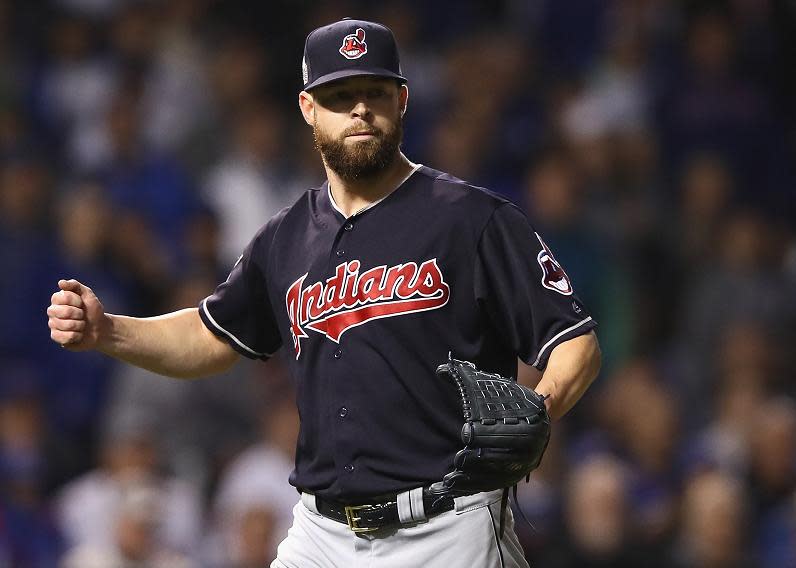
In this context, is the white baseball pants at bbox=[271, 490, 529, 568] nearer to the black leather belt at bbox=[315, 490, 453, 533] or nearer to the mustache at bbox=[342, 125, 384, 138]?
the black leather belt at bbox=[315, 490, 453, 533]

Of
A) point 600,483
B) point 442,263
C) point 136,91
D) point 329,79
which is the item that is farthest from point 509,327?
point 136,91

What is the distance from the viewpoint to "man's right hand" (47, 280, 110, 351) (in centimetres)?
370

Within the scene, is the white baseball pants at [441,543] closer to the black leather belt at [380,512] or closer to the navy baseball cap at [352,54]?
the black leather belt at [380,512]

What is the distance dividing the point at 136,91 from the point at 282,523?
10.3 feet

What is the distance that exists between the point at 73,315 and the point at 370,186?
853mm

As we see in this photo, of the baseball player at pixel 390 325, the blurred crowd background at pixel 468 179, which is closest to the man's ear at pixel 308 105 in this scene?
the baseball player at pixel 390 325

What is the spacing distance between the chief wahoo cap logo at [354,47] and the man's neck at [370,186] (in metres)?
0.30

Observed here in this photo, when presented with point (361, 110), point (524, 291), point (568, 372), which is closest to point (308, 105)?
point (361, 110)

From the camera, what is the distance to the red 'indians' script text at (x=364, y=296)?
351 centimetres

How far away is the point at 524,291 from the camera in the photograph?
3.48 meters

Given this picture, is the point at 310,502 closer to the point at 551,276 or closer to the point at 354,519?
the point at 354,519

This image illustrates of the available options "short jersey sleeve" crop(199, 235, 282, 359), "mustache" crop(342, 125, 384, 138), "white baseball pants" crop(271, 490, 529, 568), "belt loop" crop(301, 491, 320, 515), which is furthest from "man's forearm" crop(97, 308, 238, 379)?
"mustache" crop(342, 125, 384, 138)

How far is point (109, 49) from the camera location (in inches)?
349

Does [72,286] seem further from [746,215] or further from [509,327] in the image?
[746,215]
